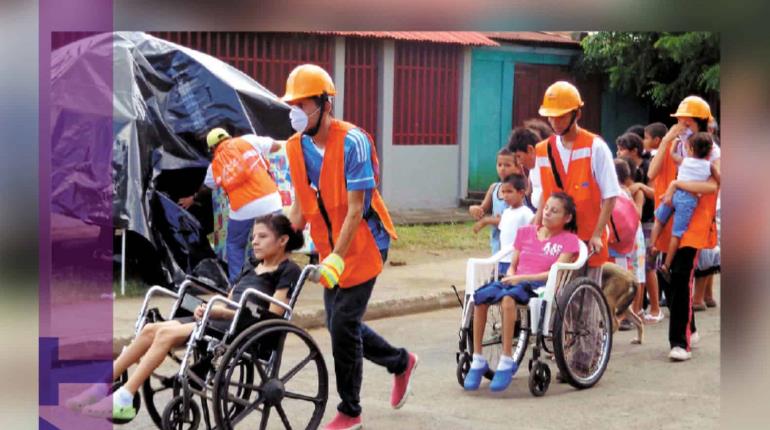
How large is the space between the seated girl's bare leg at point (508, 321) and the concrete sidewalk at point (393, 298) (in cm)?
245

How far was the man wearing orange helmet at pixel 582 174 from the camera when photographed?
23.4ft

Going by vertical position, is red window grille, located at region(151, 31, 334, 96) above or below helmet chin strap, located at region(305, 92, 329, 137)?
above

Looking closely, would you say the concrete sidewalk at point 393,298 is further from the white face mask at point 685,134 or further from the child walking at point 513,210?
the white face mask at point 685,134

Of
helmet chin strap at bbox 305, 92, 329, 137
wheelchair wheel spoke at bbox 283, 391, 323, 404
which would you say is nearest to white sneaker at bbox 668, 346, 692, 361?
wheelchair wheel spoke at bbox 283, 391, 323, 404

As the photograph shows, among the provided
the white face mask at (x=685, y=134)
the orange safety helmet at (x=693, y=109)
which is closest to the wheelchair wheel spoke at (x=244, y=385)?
the orange safety helmet at (x=693, y=109)

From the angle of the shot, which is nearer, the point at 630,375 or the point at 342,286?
the point at 342,286

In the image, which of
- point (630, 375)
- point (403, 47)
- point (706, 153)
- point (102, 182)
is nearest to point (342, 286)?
point (630, 375)

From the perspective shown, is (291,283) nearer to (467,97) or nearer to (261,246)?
(261,246)

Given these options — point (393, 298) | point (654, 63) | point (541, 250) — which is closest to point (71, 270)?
point (393, 298)

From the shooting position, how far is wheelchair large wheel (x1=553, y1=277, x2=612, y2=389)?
6712 mm

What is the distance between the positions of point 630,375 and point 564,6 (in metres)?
4.38

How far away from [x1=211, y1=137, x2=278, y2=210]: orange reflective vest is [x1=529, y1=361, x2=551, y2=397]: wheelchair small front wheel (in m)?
3.04

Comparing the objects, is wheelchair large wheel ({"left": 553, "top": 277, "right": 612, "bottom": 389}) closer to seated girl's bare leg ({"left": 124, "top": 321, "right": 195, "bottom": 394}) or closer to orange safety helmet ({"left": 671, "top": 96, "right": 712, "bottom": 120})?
orange safety helmet ({"left": 671, "top": 96, "right": 712, "bottom": 120})

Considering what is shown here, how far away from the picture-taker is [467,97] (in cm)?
1518
